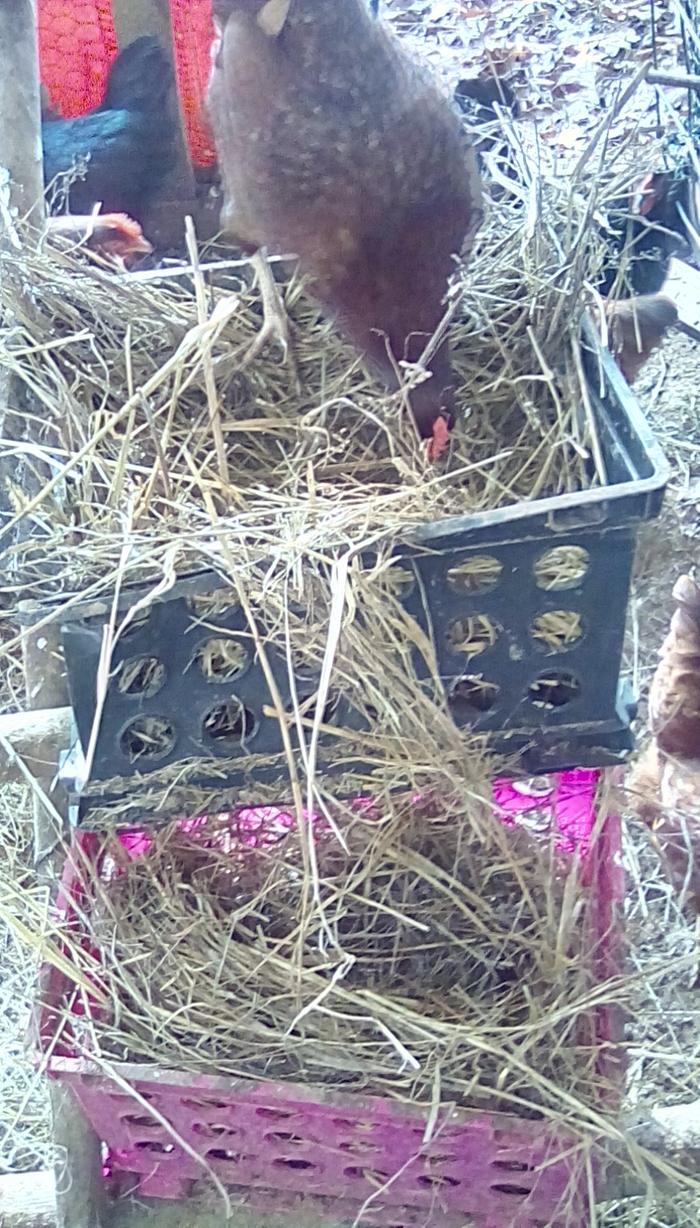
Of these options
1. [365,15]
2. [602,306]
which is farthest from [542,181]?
[365,15]

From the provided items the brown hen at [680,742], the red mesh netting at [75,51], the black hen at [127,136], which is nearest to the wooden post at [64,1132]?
the brown hen at [680,742]

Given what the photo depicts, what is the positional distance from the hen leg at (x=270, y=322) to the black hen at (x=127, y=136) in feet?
5.45

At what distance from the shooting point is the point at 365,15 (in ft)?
4.25

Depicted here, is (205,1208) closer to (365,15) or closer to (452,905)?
(452,905)

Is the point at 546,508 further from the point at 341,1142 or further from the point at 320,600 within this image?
the point at 341,1142

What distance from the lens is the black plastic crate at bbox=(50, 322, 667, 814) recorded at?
2.68ft

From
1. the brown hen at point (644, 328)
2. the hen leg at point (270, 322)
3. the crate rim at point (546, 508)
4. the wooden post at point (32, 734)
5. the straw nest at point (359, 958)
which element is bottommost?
the straw nest at point (359, 958)

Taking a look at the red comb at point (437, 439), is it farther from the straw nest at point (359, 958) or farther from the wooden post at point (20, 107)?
the wooden post at point (20, 107)

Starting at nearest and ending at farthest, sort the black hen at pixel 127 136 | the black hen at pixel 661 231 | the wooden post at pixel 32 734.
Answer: the wooden post at pixel 32 734
the black hen at pixel 661 231
the black hen at pixel 127 136

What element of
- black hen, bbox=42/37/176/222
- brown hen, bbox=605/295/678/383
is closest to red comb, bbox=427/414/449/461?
brown hen, bbox=605/295/678/383

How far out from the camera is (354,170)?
1.20 m

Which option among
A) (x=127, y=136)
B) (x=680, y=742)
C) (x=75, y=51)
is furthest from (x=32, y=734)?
(x=75, y=51)

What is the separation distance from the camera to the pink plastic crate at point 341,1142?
3.37 ft

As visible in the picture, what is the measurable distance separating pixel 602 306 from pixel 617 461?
0.20 metres
